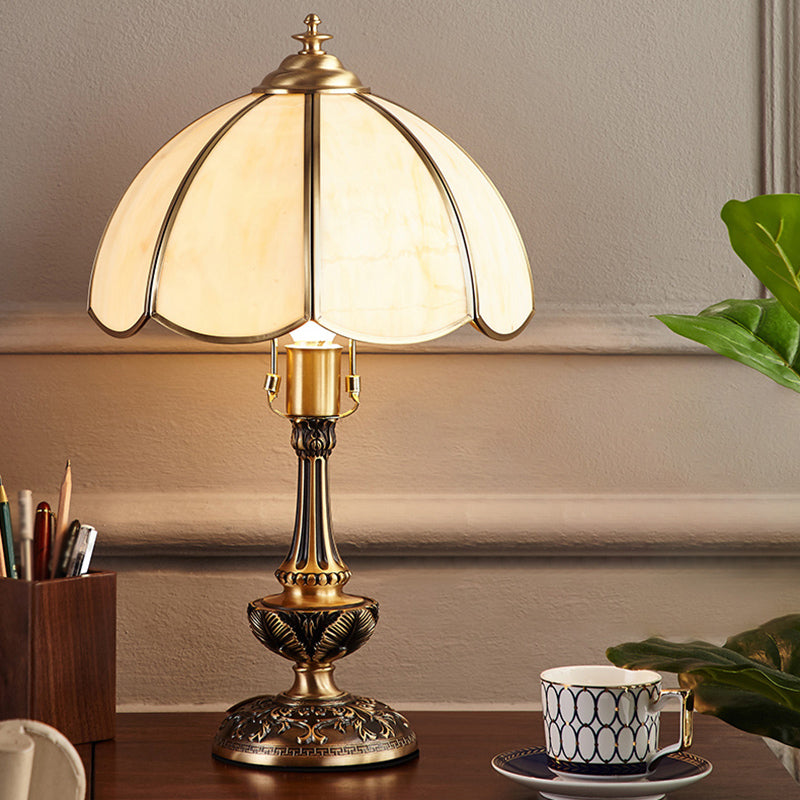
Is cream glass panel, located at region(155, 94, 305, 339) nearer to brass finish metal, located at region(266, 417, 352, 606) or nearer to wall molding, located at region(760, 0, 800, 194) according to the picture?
brass finish metal, located at region(266, 417, 352, 606)

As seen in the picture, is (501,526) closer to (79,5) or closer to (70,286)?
(70,286)

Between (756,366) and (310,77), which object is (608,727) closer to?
(756,366)

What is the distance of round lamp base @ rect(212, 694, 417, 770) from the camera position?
2.60 feet

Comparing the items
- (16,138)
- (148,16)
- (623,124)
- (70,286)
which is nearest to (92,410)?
(70,286)

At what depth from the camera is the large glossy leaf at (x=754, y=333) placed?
29.9 inches

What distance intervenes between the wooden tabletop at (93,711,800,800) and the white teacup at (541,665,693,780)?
0.04 meters

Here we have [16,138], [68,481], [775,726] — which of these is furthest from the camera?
[16,138]

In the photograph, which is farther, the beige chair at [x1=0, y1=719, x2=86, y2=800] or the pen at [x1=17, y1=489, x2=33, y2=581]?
the pen at [x1=17, y1=489, x2=33, y2=581]

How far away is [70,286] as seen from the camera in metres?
1.04

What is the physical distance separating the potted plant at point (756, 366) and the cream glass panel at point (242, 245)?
27 cm

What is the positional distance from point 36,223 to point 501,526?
54 centimetres

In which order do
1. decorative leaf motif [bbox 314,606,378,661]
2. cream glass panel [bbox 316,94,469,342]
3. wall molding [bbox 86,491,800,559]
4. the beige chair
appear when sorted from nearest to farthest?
1. the beige chair
2. cream glass panel [bbox 316,94,469,342]
3. decorative leaf motif [bbox 314,606,378,661]
4. wall molding [bbox 86,491,800,559]

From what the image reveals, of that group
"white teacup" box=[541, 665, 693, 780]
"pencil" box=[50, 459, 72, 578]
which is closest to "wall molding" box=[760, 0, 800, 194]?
"white teacup" box=[541, 665, 693, 780]

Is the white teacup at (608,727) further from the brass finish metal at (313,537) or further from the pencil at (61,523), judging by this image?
the pencil at (61,523)
